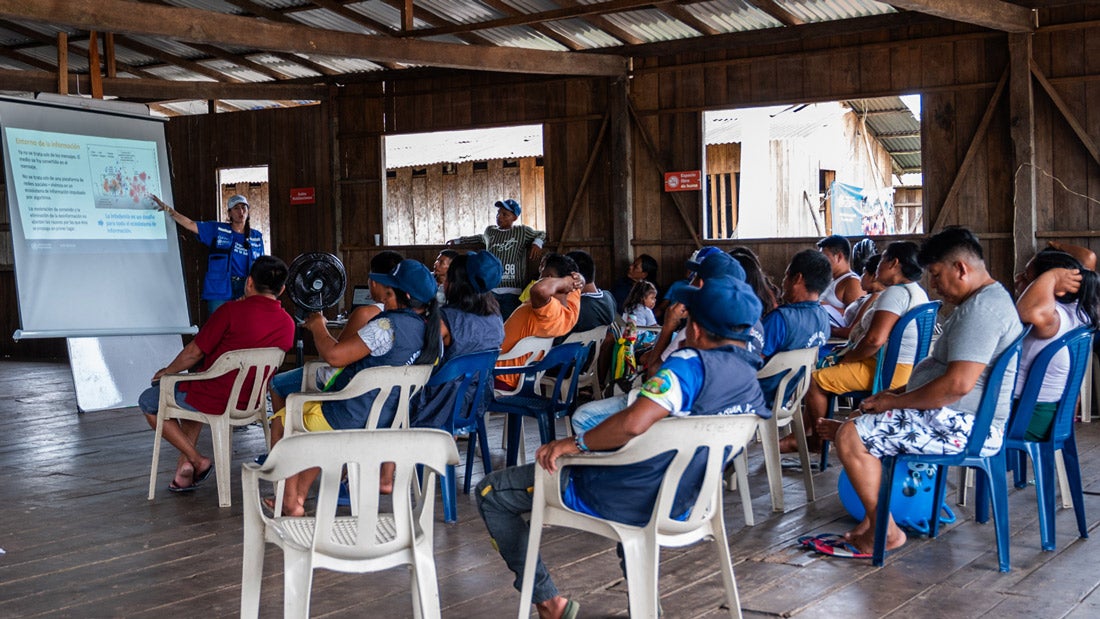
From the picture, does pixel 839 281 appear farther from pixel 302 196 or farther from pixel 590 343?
pixel 302 196

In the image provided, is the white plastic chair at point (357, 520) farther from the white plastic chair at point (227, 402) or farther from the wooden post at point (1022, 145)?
the wooden post at point (1022, 145)

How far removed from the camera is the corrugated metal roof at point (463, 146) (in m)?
12.0

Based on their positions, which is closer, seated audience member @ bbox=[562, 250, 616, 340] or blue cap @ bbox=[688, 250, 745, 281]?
blue cap @ bbox=[688, 250, 745, 281]

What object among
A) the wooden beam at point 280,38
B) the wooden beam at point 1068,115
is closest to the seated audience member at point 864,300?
the wooden beam at point 1068,115

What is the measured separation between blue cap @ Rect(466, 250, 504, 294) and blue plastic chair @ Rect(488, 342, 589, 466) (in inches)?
28.7

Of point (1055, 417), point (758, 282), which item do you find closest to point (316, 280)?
point (758, 282)

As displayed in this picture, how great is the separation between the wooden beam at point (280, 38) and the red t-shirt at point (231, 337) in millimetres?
2447

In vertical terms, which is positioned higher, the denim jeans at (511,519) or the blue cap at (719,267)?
the blue cap at (719,267)

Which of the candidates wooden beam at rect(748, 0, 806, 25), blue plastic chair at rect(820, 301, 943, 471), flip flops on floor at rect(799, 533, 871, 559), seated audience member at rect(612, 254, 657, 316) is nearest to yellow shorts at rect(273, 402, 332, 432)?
flip flops on floor at rect(799, 533, 871, 559)

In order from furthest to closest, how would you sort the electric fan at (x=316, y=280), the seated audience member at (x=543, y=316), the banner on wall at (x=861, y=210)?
1. the banner on wall at (x=861, y=210)
2. the electric fan at (x=316, y=280)
3. the seated audience member at (x=543, y=316)

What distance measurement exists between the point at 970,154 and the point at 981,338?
5763mm

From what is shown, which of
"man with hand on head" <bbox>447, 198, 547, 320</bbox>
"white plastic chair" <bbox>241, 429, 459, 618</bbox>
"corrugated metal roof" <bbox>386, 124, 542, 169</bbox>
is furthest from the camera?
"corrugated metal roof" <bbox>386, 124, 542, 169</bbox>

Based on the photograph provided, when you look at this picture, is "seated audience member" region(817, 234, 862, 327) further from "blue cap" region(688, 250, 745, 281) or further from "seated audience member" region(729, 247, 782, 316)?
"blue cap" region(688, 250, 745, 281)

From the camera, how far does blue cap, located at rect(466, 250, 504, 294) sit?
473cm
